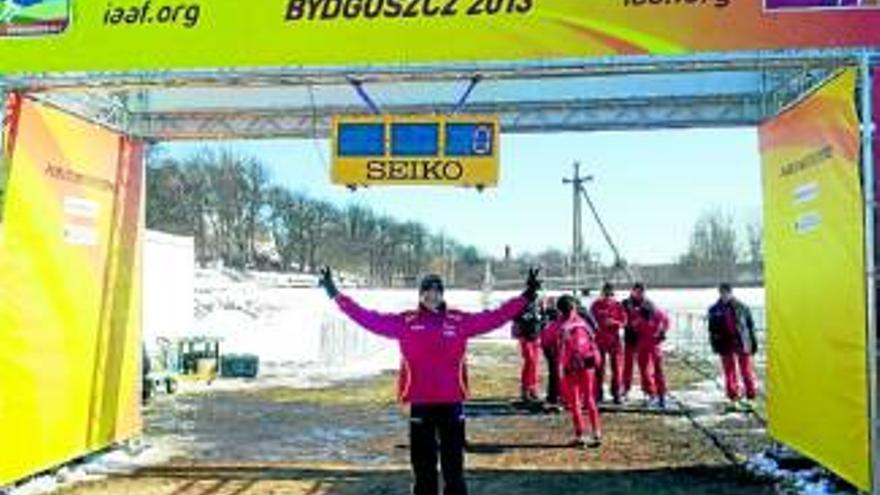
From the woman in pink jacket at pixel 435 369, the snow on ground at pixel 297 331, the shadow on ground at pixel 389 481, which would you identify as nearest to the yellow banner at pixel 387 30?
the woman in pink jacket at pixel 435 369

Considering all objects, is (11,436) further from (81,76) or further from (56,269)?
(81,76)

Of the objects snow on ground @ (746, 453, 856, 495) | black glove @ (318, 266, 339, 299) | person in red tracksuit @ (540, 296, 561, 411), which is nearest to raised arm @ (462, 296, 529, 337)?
black glove @ (318, 266, 339, 299)

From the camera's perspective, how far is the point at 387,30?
11.0 m

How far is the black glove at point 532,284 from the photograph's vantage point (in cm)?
941

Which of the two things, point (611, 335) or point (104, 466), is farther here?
point (611, 335)

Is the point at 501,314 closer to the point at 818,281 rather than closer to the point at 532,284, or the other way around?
the point at 532,284

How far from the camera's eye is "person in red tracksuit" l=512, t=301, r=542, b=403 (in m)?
19.2

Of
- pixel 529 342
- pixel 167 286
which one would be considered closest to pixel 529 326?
pixel 529 342

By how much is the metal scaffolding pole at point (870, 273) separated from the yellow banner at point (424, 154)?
304 cm

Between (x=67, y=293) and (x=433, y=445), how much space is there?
189 inches

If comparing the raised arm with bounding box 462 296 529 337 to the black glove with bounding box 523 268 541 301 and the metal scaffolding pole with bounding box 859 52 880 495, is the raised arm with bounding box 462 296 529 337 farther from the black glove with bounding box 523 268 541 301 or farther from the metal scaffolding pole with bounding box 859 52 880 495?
the metal scaffolding pole with bounding box 859 52 880 495

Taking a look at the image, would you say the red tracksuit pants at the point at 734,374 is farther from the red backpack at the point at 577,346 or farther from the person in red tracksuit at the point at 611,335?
the red backpack at the point at 577,346

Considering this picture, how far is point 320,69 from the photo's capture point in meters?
11.0

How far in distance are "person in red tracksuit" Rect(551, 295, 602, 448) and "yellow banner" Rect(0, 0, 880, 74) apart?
174 inches
